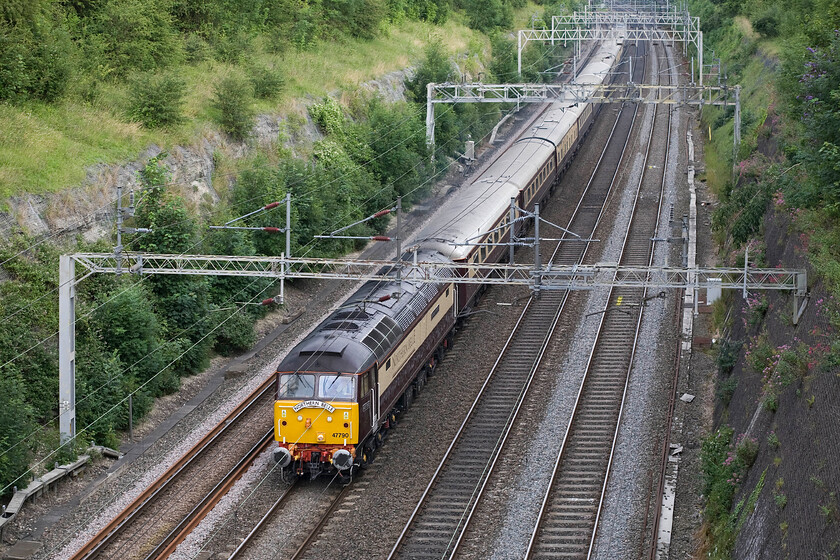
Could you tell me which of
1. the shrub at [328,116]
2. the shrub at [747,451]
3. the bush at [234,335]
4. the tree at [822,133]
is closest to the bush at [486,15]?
the shrub at [328,116]

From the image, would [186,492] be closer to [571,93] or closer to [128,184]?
[128,184]

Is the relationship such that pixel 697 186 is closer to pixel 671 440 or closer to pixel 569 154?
pixel 569 154

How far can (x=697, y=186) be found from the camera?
162 feet

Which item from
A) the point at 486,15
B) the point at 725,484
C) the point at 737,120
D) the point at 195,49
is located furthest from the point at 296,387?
the point at 486,15

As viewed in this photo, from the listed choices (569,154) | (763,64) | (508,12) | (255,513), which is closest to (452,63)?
(569,154)

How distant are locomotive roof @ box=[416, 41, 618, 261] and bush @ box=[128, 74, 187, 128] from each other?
409 inches

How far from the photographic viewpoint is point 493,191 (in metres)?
38.3

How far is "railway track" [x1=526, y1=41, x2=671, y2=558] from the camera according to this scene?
2055 centimetres

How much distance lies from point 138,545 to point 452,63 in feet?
164

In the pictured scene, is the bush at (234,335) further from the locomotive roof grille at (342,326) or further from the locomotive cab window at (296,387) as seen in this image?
the locomotive cab window at (296,387)

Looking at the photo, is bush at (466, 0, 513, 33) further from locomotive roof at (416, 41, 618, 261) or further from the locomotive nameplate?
the locomotive nameplate

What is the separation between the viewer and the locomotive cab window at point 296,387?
22469mm

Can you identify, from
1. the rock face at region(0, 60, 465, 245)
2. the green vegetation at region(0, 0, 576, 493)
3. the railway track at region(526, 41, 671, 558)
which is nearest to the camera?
the railway track at region(526, 41, 671, 558)

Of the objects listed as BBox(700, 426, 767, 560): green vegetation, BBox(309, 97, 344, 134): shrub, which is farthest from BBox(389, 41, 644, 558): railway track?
BBox(309, 97, 344, 134): shrub
